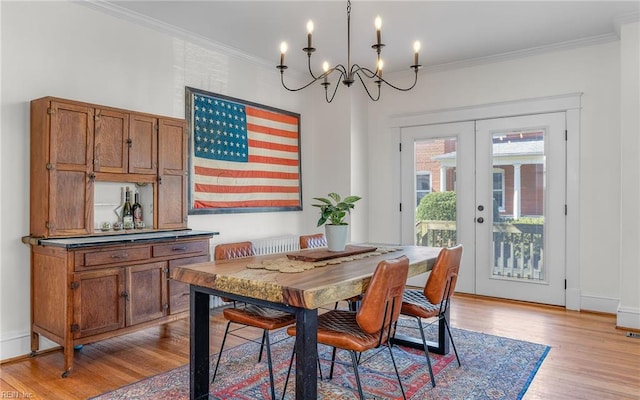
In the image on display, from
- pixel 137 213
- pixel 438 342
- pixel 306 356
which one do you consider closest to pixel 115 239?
pixel 137 213

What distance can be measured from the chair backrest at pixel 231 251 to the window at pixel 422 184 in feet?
9.58

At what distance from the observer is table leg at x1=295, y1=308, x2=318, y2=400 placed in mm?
1933

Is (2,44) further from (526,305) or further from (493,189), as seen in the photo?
(526,305)

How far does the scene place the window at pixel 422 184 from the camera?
17.8 ft

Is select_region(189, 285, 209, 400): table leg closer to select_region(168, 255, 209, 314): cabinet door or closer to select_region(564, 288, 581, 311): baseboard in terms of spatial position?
select_region(168, 255, 209, 314): cabinet door

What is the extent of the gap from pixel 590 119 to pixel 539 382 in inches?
116

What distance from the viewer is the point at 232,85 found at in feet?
15.6

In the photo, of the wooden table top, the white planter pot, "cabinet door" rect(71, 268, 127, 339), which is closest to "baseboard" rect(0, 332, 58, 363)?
"cabinet door" rect(71, 268, 127, 339)

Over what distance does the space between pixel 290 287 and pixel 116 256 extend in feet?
5.79

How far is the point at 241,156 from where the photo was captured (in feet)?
15.9

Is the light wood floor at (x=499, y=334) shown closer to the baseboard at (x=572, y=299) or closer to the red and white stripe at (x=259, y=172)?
the baseboard at (x=572, y=299)

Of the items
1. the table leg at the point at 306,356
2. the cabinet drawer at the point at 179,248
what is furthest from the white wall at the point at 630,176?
the cabinet drawer at the point at 179,248

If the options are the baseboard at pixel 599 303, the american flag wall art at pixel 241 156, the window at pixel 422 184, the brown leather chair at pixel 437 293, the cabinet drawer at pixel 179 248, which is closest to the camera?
the brown leather chair at pixel 437 293

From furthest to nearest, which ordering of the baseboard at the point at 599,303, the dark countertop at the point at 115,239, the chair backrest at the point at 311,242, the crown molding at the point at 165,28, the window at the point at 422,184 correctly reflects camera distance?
the window at the point at 422,184 → the baseboard at the point at 599,303 → the chair backrest at the point at 311,242 → the crown molding at the point at 165,28 → the dark countertop at the point at 115,239
